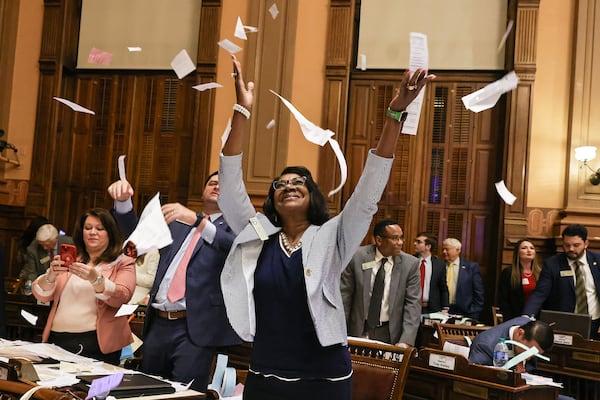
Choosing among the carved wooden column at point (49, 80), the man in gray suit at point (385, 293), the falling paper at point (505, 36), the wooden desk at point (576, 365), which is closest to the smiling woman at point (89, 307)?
the man in gray suit at point (385, 293)

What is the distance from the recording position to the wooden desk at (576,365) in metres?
4.73

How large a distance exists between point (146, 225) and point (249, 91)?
59 cm

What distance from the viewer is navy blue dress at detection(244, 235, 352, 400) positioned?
6.81 feet

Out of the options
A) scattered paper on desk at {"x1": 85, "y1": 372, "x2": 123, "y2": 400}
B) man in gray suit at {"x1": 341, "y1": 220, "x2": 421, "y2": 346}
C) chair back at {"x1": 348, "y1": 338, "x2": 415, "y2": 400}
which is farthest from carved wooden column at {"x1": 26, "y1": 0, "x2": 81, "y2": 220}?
scattered paper on desk at {"x1": 85, "y1": 372, "x2": 123, "y2": 400}

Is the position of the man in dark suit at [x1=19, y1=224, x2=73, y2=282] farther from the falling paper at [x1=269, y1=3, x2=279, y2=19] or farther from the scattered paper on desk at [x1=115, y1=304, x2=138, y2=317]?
the scattered paper on desk at [x1=115, y1=304, x2=138, y2=317]

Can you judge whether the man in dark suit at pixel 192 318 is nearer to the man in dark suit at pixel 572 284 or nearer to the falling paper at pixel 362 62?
the man in dark suit at pixel 572 284

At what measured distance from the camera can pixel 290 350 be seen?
6.85ft

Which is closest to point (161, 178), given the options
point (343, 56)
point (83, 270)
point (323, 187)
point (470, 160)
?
point (323, 187)

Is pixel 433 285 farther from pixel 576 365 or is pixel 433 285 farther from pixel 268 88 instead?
pixel 268 88

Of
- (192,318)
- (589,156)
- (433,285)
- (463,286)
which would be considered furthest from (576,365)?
(589,156)

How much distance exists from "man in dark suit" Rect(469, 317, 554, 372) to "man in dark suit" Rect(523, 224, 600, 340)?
204cm

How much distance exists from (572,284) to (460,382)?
126 inches

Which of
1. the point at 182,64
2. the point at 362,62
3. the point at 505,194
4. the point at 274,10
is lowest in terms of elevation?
the point at 505,194

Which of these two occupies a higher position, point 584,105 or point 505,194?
point 584,105
